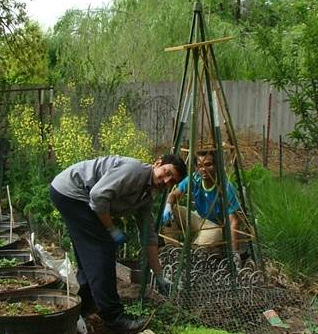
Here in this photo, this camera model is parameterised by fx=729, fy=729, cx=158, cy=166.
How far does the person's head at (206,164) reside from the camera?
562 centimetres

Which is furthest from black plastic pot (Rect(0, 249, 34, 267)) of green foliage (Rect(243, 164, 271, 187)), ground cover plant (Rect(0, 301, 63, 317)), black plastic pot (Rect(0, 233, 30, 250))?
green foliage (Rect(243, 164, 271, 187))

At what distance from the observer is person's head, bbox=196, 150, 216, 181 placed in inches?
221

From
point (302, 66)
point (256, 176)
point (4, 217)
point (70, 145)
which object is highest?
point (302, 66)

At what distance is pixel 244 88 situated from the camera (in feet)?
52.9

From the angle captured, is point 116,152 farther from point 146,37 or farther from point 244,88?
point 244,88

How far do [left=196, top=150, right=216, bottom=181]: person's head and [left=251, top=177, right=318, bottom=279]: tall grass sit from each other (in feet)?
2.36

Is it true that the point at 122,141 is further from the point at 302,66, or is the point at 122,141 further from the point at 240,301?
the point at 240,301

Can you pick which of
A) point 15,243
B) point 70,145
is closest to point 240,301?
point 15,243

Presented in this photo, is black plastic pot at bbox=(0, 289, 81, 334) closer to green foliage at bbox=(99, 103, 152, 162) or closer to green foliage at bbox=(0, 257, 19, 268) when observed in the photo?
green foliage at bbox=(0, 257, 19, 268)

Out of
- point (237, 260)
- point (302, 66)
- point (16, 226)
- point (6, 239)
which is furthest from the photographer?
point (16, 226)

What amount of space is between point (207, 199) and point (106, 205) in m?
1.57

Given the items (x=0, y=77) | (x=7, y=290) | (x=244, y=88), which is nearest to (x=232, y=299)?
(x=7, y=290)

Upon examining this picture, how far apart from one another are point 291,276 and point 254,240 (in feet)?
1.71

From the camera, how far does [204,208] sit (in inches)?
236
